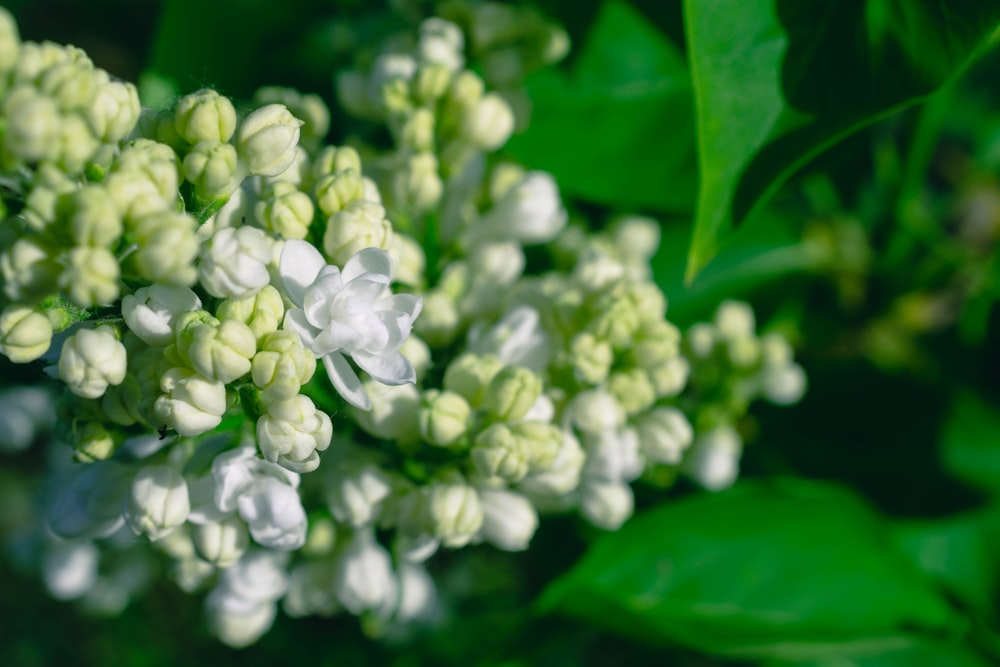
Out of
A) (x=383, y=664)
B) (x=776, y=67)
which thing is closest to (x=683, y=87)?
(x=776, y=67)

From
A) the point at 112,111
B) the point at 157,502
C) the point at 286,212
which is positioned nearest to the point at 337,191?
the point at 286,212

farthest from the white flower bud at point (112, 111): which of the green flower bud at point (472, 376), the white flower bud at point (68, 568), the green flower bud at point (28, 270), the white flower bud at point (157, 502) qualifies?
the white flower bud at point (68, 568)

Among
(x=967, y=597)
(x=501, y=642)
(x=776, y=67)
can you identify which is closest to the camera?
(x=776, y=67)

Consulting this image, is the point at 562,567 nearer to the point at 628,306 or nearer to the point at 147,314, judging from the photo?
the point at 628,306

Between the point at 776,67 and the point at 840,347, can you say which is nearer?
the point at 776,67

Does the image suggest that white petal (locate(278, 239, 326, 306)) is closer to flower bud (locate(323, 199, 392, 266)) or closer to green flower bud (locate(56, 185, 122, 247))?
flower bud (locate(323, 199, 392, 266))

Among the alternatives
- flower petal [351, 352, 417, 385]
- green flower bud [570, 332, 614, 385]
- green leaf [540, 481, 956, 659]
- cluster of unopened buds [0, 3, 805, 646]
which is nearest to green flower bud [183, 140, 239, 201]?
cluster of unopened buds [0, 3, 805, 646]

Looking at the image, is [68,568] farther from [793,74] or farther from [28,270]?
[793,74]
